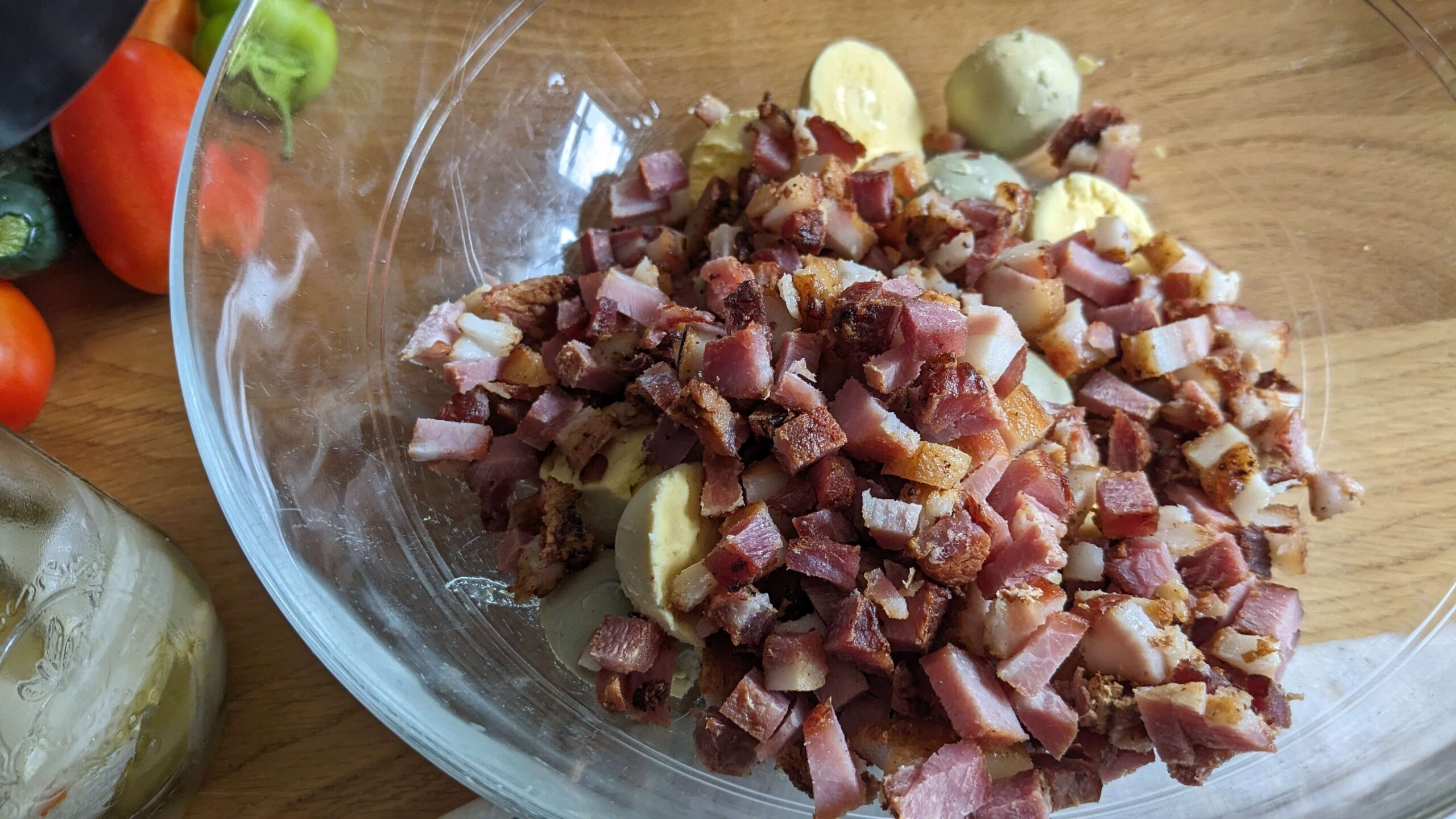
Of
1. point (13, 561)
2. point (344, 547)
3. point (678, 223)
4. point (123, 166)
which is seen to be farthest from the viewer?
point (678, 223)

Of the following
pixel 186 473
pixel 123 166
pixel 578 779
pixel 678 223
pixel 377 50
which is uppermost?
pixel 377 50

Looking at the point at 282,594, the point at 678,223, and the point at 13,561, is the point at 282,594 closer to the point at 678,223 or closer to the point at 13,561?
the point at 13,561

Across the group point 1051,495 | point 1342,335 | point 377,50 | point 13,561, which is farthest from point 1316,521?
point 13,561

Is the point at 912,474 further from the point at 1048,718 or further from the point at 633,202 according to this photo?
the point at 633,202

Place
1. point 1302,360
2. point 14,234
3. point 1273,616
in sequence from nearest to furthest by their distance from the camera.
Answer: point 1273,616 → point 14,234 → point 1302,360

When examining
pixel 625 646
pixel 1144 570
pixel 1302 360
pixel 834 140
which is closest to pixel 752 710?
pixel 625 646

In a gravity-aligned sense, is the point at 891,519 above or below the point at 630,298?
below
